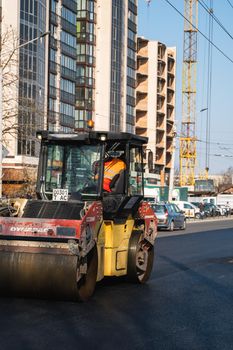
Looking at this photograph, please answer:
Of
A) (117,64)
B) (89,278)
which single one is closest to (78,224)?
(89,278)

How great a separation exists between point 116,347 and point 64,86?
2797 inches

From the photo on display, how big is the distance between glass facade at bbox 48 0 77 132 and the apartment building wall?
30.4m

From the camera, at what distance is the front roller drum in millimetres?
9969

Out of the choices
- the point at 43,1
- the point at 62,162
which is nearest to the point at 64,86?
the point at 43,1

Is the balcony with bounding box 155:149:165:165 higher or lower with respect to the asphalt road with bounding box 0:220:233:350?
higher

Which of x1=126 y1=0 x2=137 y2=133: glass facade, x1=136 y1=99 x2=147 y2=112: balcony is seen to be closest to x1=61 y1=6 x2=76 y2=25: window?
x1=126 y1=0 x2=137 y2=133: glass facade

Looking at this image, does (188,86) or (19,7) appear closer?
(19,7)

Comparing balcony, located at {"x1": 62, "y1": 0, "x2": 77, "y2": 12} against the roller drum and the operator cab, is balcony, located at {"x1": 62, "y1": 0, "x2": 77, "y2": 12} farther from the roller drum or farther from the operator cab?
the roller drum

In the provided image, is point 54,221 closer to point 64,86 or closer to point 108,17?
point 64,86

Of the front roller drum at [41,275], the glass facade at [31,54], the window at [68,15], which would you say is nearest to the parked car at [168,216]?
the glass facade at [31,54]

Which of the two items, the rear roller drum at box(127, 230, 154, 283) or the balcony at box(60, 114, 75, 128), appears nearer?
the rear roller drum at box(127, 230, 154, 283)

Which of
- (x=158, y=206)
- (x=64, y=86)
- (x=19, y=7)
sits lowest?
(x=158, y=206)

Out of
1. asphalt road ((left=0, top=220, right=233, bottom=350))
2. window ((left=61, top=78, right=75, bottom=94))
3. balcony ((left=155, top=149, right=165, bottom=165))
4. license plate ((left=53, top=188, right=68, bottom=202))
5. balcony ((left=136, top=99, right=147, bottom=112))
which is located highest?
balcony ((left=136, top=99, right=147, bottom=112))

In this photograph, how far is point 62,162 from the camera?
39.7 ft
